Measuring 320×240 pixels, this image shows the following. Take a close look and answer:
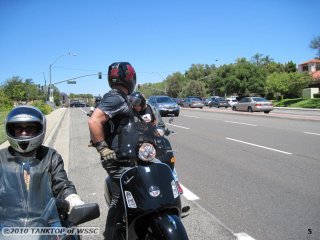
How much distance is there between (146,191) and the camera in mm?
3035

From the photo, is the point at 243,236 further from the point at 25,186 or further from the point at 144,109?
the point at 25,186

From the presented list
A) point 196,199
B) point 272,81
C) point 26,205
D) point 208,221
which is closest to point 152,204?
point 26,205

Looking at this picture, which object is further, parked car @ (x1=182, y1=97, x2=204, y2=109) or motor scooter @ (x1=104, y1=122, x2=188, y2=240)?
parked car @ (x1=182, y1=97, x2=204, y2=109)

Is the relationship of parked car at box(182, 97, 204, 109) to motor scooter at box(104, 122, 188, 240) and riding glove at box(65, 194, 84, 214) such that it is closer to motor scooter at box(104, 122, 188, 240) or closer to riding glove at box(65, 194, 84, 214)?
motor scooter at box(104, 122, 188, 240)

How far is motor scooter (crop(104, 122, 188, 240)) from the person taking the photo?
9.84ft

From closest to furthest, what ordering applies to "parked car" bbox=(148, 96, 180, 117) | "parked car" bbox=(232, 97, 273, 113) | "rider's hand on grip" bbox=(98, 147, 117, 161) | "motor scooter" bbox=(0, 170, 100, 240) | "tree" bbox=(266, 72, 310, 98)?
"motor scooter" bbox=(0, 170, 100, 240)
"rider's hand on grip" bbox=(98, 147, 117, 161)
"parked car" bbox=(148, 96, 180, 117)
"parked car" bbox=(232, 97, 273, 113)
"tree" bbox=(266, 72, 310, 98)

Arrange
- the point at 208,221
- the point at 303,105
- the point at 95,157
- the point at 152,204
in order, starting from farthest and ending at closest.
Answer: the point at 303,105
the point at 95,157
the point at 208,221
the point at 152,204

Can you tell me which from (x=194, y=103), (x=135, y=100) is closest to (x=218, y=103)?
(x=194, y=103)

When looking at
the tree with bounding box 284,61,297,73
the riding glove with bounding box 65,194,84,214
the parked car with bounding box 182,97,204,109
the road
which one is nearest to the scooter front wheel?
the riding glove with bounding box 65,194,84,214

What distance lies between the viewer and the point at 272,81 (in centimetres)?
5831

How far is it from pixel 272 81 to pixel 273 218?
55.7 metres

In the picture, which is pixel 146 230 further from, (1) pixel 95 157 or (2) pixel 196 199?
(1) pixel 95 157

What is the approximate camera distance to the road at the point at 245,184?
4.86m

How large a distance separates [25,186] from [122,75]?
1.45 meters
